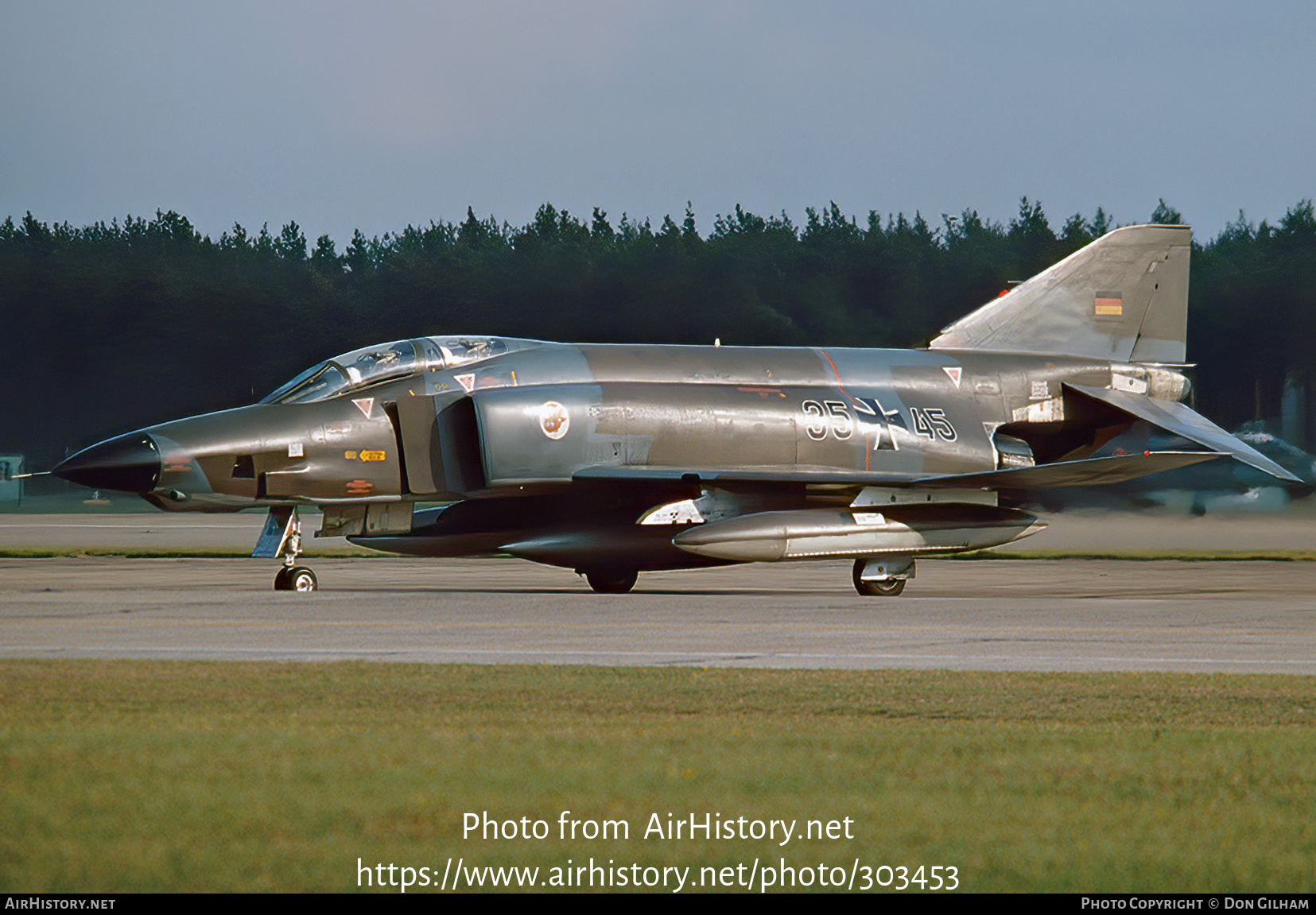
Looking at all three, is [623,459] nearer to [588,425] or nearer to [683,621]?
[588,425]

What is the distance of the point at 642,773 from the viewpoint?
5000 millimetres

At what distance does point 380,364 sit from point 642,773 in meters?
11.2

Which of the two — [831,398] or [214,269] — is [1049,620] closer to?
[831,398]

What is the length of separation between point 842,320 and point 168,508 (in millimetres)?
16978

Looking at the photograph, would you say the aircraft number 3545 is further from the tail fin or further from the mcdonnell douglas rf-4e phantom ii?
the tail fin

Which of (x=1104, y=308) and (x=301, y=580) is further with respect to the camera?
(x=1104, y=308)

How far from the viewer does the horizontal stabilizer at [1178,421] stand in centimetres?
1702

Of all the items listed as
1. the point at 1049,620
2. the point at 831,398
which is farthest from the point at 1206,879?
the point at 831,398

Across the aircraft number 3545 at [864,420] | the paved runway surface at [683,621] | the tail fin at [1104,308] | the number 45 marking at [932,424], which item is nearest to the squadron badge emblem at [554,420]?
the paved runway surface at [683,621]

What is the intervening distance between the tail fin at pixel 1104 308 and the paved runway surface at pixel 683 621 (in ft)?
10.5

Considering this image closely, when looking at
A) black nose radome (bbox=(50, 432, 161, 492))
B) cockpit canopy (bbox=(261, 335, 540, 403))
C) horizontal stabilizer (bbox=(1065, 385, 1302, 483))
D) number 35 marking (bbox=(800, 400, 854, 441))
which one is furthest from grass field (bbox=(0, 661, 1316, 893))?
horizontal stabilizer (bbox=(1065, 385, 1302, 483))

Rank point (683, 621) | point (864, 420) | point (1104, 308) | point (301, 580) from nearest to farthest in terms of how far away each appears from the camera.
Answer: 1. point (683, 621)
2. point (301, 580)
3. point (864, 420)
4. point (1104, 308)

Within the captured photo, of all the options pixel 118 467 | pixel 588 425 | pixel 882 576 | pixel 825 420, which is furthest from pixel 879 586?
pixel 118 467

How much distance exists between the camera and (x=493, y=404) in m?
15.2
